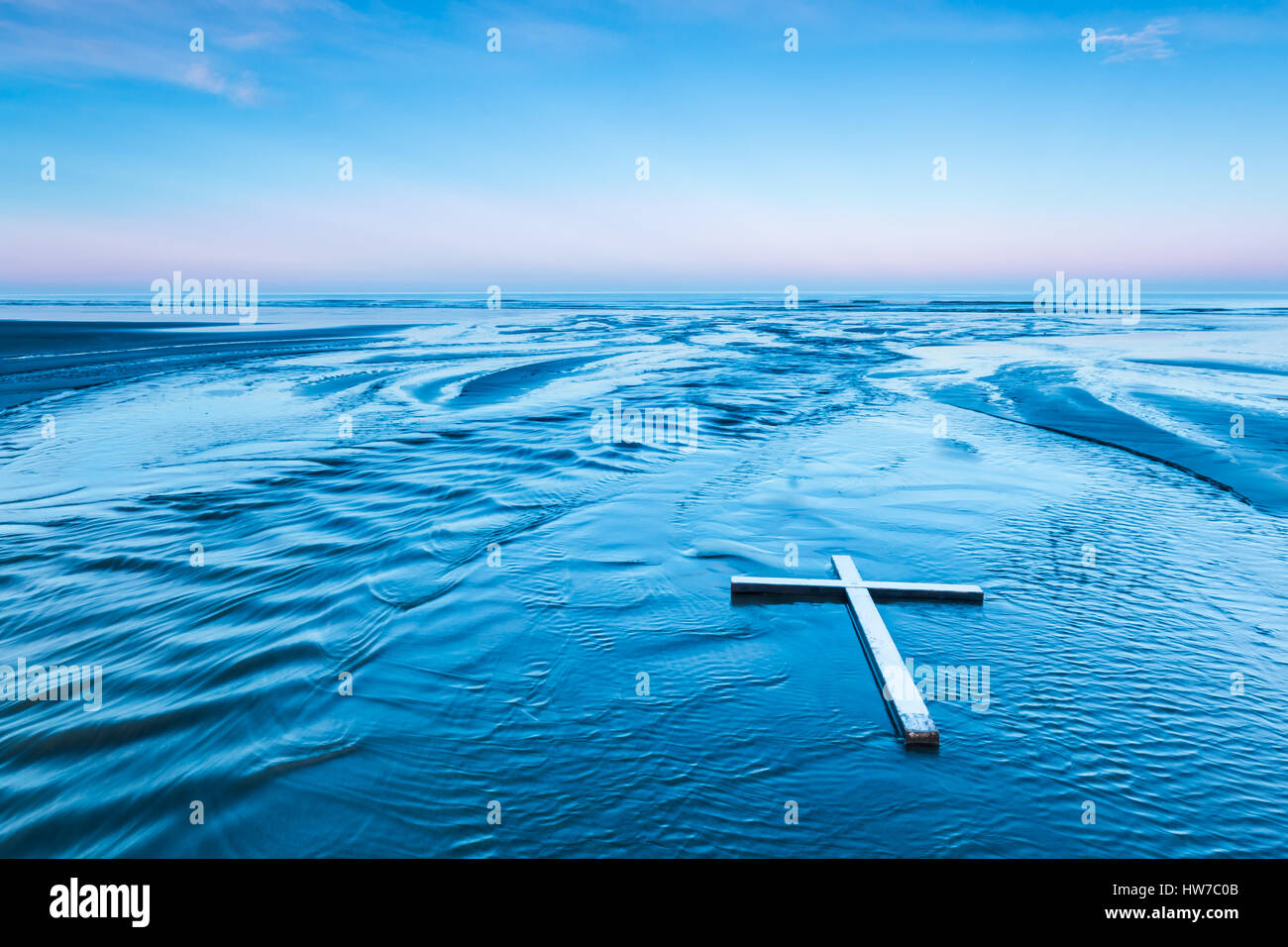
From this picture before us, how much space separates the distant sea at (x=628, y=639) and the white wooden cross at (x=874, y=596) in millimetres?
117

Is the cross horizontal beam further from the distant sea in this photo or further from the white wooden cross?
the distant sea

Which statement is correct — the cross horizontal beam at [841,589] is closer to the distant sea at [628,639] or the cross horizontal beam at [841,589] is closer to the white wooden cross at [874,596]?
the white wooden cross at [874,596]

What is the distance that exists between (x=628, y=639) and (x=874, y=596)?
182 cm

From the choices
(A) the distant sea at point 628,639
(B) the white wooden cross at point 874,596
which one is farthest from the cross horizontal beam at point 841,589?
(A) the distant sea at point 628,639

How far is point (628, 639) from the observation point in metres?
4.28

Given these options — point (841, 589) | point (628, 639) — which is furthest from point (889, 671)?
point (628, 639)

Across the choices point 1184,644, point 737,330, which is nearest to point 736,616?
point 1184,644

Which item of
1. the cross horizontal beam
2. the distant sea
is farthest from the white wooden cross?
the distant sea

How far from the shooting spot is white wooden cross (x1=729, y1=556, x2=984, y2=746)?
3.50 m

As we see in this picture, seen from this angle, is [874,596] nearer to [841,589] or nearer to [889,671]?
[841,589]

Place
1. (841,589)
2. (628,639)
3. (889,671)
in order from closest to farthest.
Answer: (889,671)
(628,639)
(841,589)

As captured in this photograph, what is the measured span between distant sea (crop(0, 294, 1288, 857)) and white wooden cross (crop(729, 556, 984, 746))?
12 centimetres
